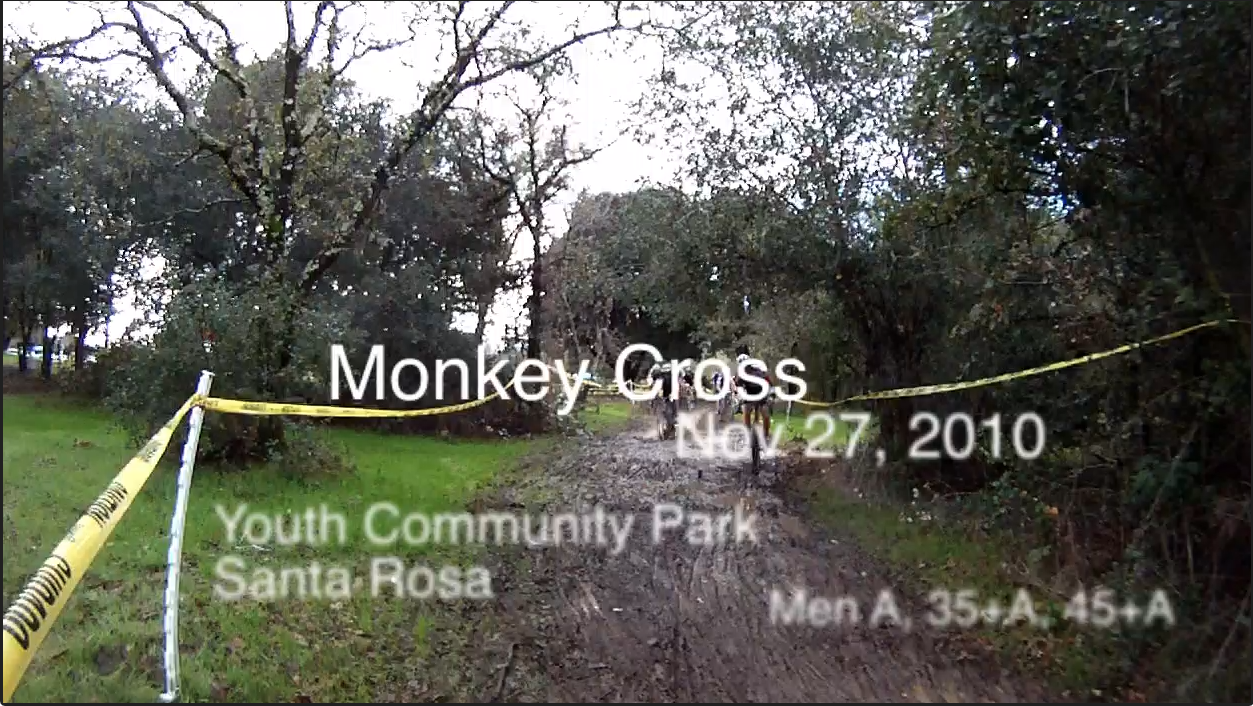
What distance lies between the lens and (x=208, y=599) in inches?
200

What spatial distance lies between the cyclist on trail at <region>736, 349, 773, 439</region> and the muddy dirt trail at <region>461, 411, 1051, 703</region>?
42cm

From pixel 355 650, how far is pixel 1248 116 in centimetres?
485

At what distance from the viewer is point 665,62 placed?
30.6 feet

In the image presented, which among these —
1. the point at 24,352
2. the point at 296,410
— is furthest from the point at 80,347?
the point at 296,410

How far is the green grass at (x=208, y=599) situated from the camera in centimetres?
428

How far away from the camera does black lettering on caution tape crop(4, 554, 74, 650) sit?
2996 millimetres

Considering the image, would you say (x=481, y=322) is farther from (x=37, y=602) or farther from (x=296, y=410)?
(x=37, y=602)

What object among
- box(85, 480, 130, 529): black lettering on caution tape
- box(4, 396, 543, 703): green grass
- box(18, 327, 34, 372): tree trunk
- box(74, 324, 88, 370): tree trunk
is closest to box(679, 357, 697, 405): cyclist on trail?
box(4, 396, 543, 703): green grass

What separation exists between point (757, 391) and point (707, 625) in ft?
10.0

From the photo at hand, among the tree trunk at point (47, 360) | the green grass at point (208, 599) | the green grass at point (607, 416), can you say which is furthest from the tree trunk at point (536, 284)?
the green grass at point (208, 599)

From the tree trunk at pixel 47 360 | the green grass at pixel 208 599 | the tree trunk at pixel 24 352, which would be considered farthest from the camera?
the tree trunk at pixel 47 360

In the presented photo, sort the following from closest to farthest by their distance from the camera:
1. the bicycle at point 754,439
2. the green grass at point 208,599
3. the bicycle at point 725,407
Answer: the green grass at point 208,599 < the bicycle at point 754,439 < the bicycle at point 725,407

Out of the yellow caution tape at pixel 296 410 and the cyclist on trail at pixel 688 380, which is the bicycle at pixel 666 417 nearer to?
the cyclist on trail at pixel 688 380

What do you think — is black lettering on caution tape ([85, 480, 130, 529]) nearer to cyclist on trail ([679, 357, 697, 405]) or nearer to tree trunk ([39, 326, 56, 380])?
cyclist on trail ([679, 357, 697, 405])
